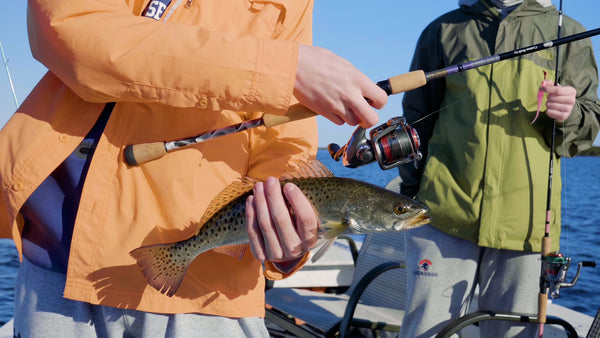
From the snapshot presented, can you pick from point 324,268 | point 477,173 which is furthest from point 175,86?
point 324,268

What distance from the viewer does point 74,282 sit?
5.39 ft

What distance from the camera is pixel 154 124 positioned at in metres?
1.74

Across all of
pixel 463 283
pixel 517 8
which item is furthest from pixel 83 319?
pixel 517 8

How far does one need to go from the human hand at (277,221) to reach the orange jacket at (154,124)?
0.19 m

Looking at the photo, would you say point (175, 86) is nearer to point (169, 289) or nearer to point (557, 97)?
point (169, 289)

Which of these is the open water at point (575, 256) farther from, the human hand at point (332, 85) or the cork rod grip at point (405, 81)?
the human hand at point (332, 85)

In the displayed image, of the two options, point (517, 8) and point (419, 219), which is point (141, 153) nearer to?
point (419, 219)

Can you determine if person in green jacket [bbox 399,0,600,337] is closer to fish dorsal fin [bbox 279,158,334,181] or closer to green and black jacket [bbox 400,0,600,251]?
green and black jacket [bbox 400,0,600,251]

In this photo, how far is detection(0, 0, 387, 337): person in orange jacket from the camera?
1.49 m

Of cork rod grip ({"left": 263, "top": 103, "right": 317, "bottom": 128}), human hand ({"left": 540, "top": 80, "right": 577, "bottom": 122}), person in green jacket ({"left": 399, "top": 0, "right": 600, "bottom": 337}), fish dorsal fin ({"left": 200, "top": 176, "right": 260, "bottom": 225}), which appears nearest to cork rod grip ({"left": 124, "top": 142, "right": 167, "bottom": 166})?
fish dorsal fin ({"left": 200, "top": 176, "right": 260, "bottom": 225})

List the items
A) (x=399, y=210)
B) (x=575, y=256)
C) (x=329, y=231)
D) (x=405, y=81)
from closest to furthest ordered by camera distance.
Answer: (x=329, y=231)
(x=399, y=210)
(x=405, y=81)
(x=575, y=256)

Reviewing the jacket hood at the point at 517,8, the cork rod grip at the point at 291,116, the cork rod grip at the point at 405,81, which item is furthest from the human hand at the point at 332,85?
the jacket hood at the point at 517,8

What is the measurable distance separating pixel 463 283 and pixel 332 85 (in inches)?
106

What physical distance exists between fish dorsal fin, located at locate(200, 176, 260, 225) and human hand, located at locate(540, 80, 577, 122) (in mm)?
2353
